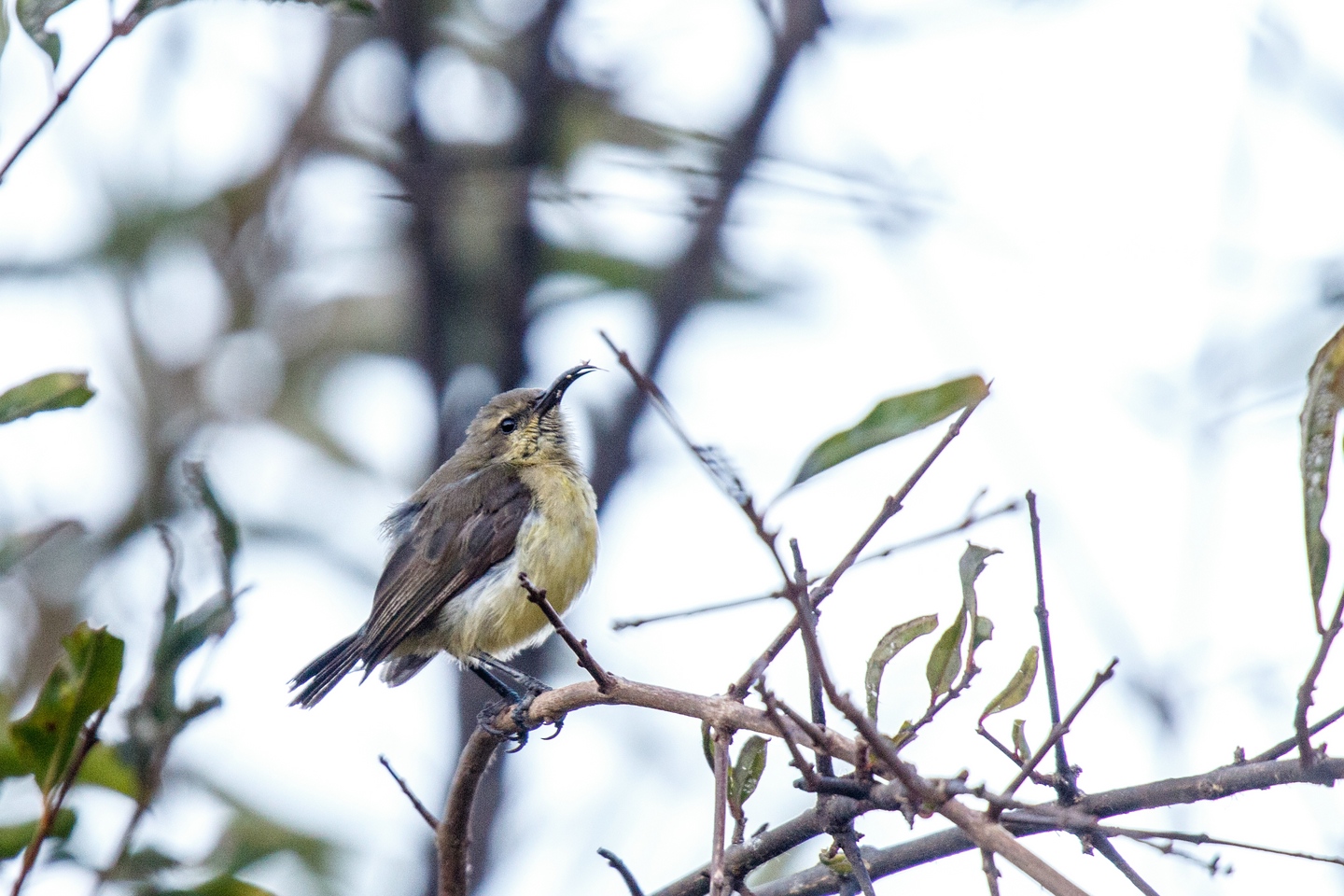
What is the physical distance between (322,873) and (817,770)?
3669mm

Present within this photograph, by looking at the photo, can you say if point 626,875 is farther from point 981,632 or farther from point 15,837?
point 15,837

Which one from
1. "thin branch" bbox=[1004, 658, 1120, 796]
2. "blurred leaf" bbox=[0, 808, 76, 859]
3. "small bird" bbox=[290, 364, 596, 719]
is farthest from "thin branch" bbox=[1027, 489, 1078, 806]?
"small bird" bbox=[290, 364, 596, 719]

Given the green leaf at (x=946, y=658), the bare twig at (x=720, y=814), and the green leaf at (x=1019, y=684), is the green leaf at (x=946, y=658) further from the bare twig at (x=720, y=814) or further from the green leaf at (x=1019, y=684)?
the bare twig at (x=720, y=814)

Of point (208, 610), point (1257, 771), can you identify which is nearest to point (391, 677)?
point (208, 610)

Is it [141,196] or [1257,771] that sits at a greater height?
[1257,771]

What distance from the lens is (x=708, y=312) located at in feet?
22.3

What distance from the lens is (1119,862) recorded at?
166 cm

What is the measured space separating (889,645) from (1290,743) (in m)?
0.65

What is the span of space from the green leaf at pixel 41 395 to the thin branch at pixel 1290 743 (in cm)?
203

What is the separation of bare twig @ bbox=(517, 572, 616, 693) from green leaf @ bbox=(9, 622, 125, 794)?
38.7 inches

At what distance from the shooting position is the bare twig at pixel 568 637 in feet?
6.35

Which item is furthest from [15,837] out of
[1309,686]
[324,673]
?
[1309,686]

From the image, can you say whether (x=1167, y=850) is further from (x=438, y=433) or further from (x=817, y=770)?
(x=438, y=433)

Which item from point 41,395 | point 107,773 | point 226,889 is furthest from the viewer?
point 107,773
